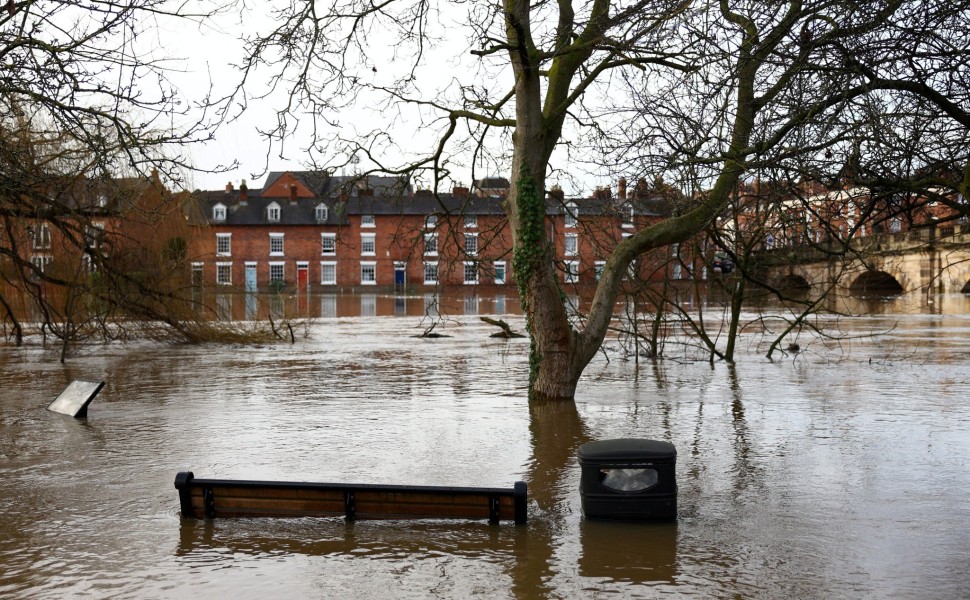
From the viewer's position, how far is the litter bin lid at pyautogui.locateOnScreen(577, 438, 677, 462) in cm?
638

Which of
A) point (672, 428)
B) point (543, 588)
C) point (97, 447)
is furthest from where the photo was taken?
point (672, 428)

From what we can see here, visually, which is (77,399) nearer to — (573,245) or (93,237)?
(93,237)

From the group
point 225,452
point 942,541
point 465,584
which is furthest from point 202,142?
point 942,541

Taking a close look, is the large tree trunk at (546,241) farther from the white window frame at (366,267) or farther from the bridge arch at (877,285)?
the white window frame at (366,267)

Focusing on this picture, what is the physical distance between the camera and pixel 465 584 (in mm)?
5426

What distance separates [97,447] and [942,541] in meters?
7.86

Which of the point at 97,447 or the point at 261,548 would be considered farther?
the point at 97,447

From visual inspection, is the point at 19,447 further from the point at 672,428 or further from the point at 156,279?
the point at 156,279

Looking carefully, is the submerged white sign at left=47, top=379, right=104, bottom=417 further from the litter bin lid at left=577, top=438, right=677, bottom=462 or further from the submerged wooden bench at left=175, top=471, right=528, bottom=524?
the litter bin lid at left=577, top=438, right=677, bottom=462

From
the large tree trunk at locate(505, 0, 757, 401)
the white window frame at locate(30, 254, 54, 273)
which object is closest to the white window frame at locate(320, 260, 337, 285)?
the white window frame at locate(30, 254, 54, 273)

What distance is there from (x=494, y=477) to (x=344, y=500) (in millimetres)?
1940

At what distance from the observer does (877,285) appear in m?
63.1

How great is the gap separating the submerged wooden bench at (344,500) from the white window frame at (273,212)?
6973cm

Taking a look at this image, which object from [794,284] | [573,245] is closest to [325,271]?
[573,245]
